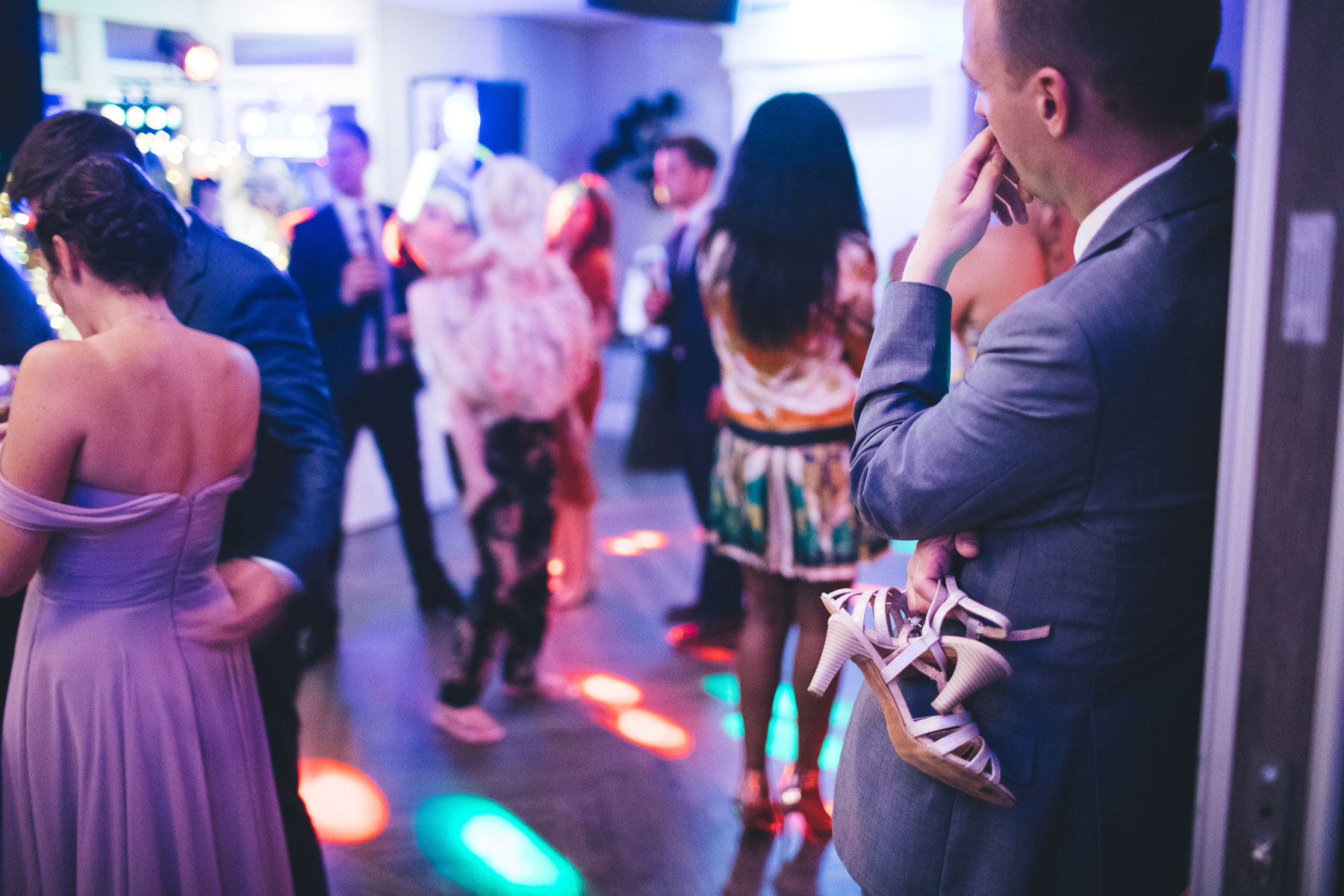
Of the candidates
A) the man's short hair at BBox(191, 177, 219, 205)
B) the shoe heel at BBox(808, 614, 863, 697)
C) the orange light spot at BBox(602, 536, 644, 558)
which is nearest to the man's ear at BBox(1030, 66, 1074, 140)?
the shoe heel at BBox(808, 614, 863, 697)

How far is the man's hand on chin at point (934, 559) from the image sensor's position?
958 millimetres

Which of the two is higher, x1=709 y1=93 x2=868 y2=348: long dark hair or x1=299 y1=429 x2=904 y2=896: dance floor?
x1=709 y1=93 x2=868 y2=348: long dark hair

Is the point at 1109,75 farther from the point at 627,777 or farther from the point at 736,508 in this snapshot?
the point at 627,777

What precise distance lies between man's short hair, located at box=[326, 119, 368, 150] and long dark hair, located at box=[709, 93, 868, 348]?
197 cm

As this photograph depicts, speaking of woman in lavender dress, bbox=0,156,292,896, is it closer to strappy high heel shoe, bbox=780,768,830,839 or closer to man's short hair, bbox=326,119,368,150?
strappy high heel shoe, bbox=780,768,830,839

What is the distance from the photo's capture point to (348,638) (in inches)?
144

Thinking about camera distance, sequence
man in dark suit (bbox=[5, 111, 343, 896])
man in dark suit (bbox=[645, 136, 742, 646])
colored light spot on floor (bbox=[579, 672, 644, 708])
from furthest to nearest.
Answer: man in dark suit (bbox=[645, 136, 742, 646]) → colored light spot on floor (bbox=[579, 672, 644, 708]) → man in dark suit (bbox=[5, 111, 343, 896])

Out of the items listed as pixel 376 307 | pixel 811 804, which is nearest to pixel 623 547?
pixel 376 307

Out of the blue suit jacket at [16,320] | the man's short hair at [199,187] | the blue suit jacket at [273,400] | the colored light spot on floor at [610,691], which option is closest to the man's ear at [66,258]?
the blue suit jacket at [273,400]

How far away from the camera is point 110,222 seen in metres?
1.33

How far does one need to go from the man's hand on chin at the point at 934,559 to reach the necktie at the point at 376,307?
9.90ft

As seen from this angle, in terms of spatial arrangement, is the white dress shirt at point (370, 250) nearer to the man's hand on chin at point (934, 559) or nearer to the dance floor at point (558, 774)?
the dance floor at point (558, 774)

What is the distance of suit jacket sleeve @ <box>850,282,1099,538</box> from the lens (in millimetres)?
830

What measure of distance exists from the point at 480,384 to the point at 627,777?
1.12 metres
